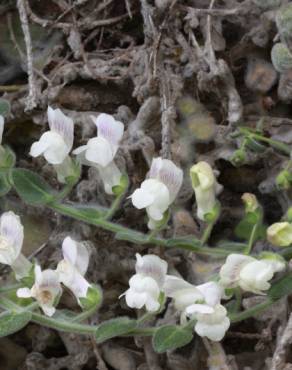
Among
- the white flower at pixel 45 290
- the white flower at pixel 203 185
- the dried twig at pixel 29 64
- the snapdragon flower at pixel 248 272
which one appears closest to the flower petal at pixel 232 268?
the snapdragon flower at pixel 248 272

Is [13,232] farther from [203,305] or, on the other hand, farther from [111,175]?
[203,305]

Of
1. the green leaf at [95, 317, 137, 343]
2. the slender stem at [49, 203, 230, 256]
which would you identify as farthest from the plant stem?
the slender stem at [49, 203, 230, 256]

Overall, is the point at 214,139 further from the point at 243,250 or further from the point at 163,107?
the point at 243,250

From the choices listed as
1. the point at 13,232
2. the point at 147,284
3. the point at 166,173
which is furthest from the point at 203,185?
the point at 13,232

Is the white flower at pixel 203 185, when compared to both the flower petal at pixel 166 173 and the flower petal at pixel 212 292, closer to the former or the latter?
the flower petal at pixel 166 173

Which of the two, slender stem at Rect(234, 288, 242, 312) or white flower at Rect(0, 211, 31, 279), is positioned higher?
white flower at Rect(0, 211, 31, 279)

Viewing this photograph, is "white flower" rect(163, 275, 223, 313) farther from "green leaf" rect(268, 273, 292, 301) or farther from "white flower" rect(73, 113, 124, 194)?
"white flower" rect(73, 113, 124, 194)
